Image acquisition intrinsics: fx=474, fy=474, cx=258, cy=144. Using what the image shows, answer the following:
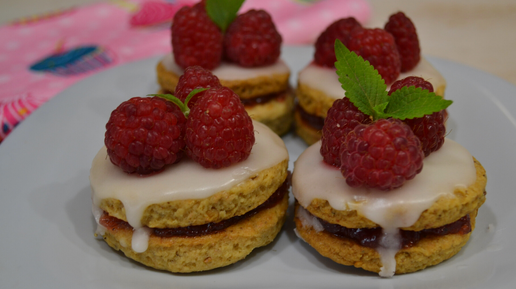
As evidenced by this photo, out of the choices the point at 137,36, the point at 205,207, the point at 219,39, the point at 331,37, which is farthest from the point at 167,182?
the point at 137,36

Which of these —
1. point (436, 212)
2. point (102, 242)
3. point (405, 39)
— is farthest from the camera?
point (405, 39)

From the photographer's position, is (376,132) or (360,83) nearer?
(376,132)

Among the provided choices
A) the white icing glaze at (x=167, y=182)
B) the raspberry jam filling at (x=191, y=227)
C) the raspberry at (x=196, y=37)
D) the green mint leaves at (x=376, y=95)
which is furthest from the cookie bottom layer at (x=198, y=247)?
the raspberry at (x=196, y=37)

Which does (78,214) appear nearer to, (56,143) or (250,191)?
(56,143)

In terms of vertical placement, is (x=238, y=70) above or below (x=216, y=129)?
below

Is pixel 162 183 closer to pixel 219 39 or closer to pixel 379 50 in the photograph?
pixel 219 39

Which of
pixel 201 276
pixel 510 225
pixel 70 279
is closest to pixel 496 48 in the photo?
pixel 510 225
